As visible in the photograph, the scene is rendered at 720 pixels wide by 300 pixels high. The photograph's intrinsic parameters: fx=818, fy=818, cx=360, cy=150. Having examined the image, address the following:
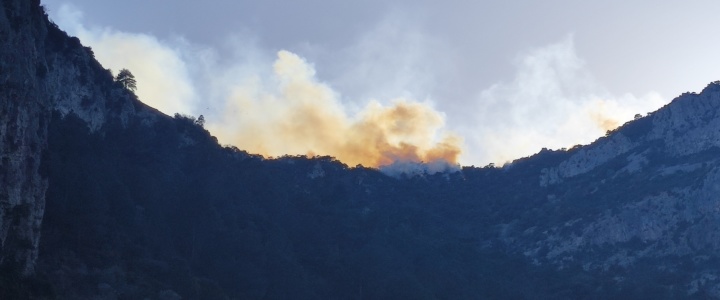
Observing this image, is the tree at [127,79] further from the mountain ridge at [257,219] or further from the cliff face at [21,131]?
the cliff face at [21,131]

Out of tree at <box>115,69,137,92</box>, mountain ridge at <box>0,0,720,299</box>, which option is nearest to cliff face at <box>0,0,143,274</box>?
mountain ridge at <box>0,0,720,299</box>

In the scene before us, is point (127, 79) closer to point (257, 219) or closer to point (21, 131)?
point (257, 219)

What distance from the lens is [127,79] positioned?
16050 cm

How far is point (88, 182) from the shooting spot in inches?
4606

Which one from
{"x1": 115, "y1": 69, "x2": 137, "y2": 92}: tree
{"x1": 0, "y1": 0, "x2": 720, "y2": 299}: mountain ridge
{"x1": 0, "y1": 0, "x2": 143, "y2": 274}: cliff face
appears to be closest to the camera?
{"x1": 0, "y1": 0, "x2": 143, "y2": 274}: cliff face

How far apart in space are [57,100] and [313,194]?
254ft

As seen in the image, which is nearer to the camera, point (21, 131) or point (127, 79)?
point (21, 131)

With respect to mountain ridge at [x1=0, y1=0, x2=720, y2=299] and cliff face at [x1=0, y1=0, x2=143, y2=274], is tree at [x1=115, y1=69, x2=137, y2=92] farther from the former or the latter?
cliff face at [x1=0, y1=0, x2=143, y2=274]

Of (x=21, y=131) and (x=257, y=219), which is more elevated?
(x=21, y=131)

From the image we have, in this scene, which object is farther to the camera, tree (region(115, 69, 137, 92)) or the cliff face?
tree (region(115, 69, 137, 92))

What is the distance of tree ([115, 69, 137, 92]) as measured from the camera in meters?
160

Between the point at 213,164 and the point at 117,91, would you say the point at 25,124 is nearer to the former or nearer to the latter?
the point at 117,91

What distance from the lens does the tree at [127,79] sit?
15962 centimetres

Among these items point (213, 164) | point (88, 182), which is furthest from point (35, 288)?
point (213, 164)
